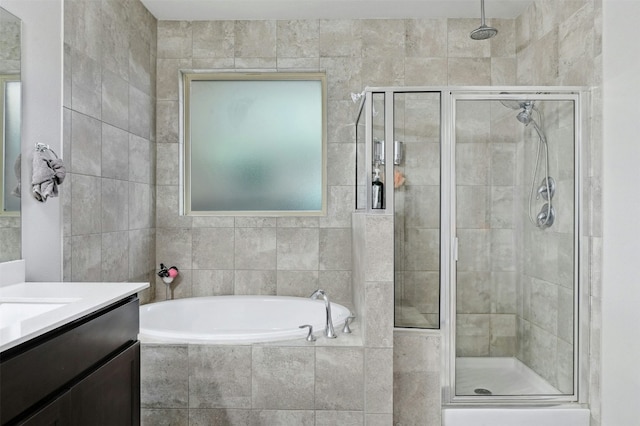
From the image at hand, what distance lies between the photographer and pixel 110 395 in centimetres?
126

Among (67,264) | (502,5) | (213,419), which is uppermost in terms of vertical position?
(502,5)

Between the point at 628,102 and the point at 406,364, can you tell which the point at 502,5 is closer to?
the point at 628,102

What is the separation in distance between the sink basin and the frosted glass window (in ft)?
6.04

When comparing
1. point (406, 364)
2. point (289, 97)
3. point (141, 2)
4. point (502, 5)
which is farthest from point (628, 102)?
point (141, 2)

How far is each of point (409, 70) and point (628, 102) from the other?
1.44 m

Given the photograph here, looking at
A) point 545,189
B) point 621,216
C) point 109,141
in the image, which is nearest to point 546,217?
point 545,189

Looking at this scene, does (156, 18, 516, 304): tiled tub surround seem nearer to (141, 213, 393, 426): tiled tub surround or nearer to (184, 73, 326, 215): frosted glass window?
(184, 73, 326, 215): frosted glass window

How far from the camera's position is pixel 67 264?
2.02m

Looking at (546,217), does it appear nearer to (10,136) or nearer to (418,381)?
(418,381)

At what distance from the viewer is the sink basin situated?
1.28 metres

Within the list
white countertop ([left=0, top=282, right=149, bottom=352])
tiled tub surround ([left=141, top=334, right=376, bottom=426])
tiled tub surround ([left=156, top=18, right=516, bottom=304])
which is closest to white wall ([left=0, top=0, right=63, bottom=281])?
white countertop ([left=0, top=282, right=149, bottom=352])

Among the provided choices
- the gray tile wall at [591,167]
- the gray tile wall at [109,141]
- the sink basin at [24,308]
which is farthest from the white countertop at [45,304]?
the gray tile wall at [591,167]

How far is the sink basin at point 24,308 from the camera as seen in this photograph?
4.20 ft

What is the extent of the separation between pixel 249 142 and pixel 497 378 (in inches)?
88.5
